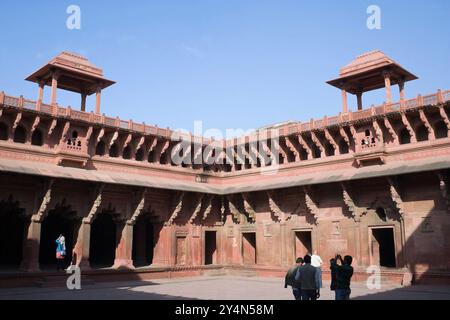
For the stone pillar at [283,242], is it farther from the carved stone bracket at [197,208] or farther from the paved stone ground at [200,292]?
the carved stone bracket at [197,208]

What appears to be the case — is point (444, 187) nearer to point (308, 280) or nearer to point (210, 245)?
point (308, 280)

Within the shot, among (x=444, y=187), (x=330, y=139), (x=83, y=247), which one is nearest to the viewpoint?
(x=444, y=187)

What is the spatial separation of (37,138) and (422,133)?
1780cm

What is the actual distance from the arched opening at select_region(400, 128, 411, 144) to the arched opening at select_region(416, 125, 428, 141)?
0.44 metres

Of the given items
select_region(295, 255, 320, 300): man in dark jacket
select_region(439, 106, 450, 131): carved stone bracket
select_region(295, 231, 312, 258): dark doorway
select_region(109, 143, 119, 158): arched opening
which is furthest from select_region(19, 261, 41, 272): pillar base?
select_region(439, 106, 450, 131): carved stone bracket

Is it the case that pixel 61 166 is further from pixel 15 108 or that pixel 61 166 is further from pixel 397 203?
pixel 397 203

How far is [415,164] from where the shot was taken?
62.7ft

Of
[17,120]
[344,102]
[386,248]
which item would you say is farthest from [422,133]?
[17,120]

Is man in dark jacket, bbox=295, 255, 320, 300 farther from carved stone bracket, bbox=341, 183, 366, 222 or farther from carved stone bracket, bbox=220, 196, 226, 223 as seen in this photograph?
carved stone bracket, bbox=220, 196, 226, 223

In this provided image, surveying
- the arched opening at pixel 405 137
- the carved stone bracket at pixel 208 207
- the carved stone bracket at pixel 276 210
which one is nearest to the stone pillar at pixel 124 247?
the carved stone bracket at pixel 208 207

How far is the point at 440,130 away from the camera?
64.4ft

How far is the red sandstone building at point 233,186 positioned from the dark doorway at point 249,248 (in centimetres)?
7

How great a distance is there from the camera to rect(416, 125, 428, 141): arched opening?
65.7 feet
